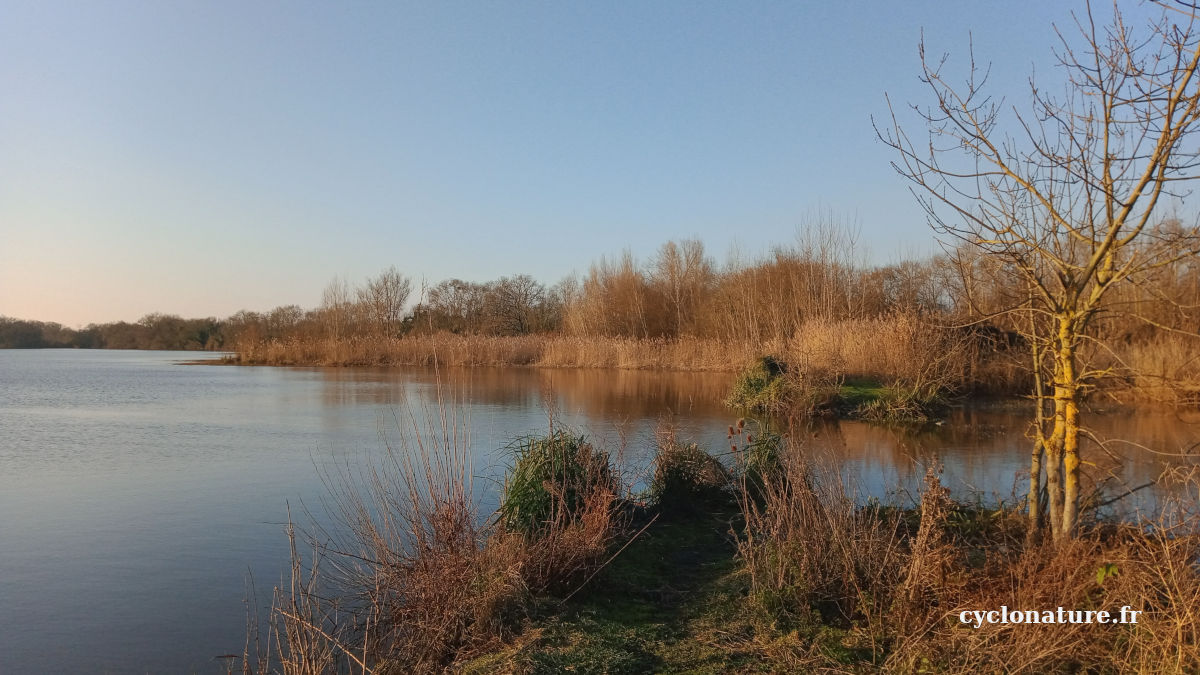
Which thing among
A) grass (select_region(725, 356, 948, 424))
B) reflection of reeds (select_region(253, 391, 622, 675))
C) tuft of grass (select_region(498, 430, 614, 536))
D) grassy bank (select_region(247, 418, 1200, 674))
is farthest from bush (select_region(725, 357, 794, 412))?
reflection of reeds (select_region(253, 391, 622, 675))

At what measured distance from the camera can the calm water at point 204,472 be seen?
4641 mm

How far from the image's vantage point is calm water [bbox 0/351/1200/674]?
4641 mm

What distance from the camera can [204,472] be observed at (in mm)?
9156

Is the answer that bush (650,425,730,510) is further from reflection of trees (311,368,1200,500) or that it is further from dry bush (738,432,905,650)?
dry bush (738,432,905,650)

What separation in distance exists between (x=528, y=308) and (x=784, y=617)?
138 feet

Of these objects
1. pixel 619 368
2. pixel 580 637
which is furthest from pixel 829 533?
pixel 619 368

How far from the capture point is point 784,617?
13.2ft

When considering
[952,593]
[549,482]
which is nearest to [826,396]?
[549,482]

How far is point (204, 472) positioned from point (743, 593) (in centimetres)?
742

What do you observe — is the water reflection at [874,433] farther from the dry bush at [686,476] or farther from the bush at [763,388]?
the bush at [763,388]

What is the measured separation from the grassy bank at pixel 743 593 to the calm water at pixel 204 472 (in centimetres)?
68

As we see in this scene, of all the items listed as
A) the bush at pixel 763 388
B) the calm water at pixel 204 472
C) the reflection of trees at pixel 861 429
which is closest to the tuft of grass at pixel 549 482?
→ the reflection of trees at pixel 861 429

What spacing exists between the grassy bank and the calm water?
68cm

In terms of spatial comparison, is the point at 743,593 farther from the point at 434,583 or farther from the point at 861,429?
the point at 861,429
